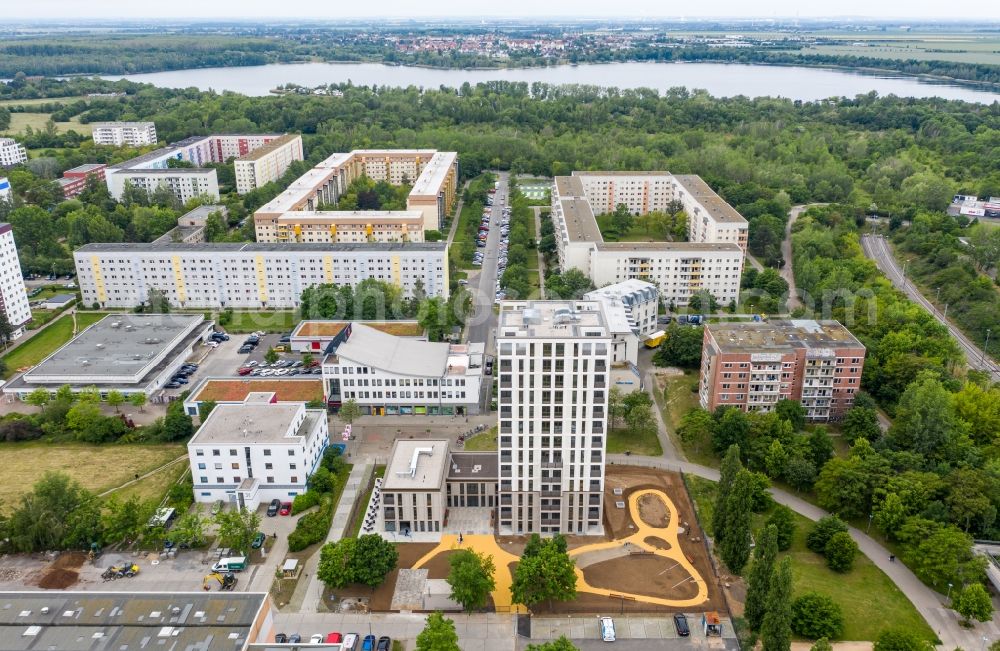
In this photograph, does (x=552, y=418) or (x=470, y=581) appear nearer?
(x=470, y=581)

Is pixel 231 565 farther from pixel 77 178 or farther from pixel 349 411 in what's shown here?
pixel 77 178

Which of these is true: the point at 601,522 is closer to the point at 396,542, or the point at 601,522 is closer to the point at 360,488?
the point at 396,542

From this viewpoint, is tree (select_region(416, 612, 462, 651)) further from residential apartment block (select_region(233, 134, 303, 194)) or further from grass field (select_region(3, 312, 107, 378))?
residential apartment block (select_region(233, 134, 303, 194))

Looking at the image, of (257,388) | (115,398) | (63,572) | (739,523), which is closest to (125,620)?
(63,572)

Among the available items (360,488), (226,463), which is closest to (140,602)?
(226,463)

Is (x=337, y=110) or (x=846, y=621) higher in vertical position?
(x=337, y=110)

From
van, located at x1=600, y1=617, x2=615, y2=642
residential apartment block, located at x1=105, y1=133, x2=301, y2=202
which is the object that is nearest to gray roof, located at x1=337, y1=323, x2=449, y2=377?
van, located at x1=600, y1=617, x2=615, y2=642
